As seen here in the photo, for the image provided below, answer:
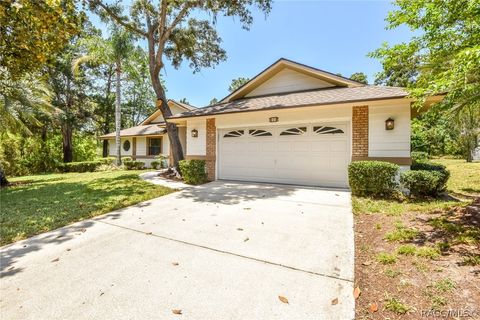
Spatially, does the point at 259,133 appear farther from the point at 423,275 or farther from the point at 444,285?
the point at 444,285

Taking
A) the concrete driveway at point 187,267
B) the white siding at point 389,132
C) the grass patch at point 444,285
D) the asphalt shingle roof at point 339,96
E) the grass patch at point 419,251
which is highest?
the asphalt shingle roof at point 339,96

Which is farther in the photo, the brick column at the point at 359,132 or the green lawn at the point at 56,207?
the brick column at the point at 359,132

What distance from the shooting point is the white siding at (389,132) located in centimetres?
742

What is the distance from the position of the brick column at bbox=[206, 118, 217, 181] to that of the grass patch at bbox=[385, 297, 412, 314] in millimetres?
8985

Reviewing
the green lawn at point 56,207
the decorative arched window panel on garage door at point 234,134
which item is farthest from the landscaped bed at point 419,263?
the decorative arched window panel on garage door at point 234,134

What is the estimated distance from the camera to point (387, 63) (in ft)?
16.6

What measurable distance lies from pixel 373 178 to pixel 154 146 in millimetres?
18184

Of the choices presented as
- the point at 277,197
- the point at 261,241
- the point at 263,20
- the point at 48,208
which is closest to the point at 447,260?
the point at 261,241

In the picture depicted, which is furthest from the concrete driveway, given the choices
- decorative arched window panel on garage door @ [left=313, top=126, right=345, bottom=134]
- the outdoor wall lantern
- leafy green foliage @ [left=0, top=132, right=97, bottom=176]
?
leafy green foliage @ [left=0, top=132, right=97, bottom=176]

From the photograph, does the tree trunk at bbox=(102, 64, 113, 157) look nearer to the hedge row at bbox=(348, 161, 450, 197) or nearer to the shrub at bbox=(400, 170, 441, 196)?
the hedge row at bbox=(348, 161, 450, 197)

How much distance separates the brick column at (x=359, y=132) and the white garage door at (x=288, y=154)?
1.31 ft

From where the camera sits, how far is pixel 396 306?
2.38 metres

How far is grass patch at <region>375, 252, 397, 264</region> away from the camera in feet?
10.6

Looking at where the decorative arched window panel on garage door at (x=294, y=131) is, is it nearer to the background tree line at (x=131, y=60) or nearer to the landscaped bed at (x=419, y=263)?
the background tree line at (x=131, y=60)
